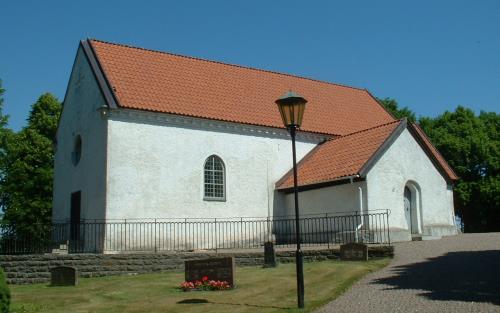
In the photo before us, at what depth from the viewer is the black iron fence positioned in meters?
21.9

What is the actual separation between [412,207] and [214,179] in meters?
9.23

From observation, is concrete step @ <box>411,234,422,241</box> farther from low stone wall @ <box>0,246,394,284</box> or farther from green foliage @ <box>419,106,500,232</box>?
green foliage @ <box>419,106,500,232</box>

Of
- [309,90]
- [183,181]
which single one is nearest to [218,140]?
[183,181]

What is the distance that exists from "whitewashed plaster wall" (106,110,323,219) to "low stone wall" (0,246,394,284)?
3910 mm

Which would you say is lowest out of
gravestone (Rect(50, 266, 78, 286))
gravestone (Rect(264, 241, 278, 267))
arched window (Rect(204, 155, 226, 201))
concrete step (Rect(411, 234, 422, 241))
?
gravestone (Rect(50, 266, 78, 286))

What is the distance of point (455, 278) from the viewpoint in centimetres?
1361

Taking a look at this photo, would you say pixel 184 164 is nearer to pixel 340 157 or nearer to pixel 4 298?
pixel 340 157

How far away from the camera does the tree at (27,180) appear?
36.4 meters

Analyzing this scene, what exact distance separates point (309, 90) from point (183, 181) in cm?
1243

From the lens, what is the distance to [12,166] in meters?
37.3

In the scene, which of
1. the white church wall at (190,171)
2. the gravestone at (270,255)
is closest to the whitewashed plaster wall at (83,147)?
the white church wall at (190,171)

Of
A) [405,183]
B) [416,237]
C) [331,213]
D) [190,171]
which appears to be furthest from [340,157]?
[190,171]

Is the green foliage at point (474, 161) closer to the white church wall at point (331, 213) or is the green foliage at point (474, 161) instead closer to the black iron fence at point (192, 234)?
the white church wall at point (331, 213)

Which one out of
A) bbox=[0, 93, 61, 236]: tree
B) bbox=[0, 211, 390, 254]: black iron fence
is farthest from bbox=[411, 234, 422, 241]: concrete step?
bbox=[0, 93, 61, 236]: tree
